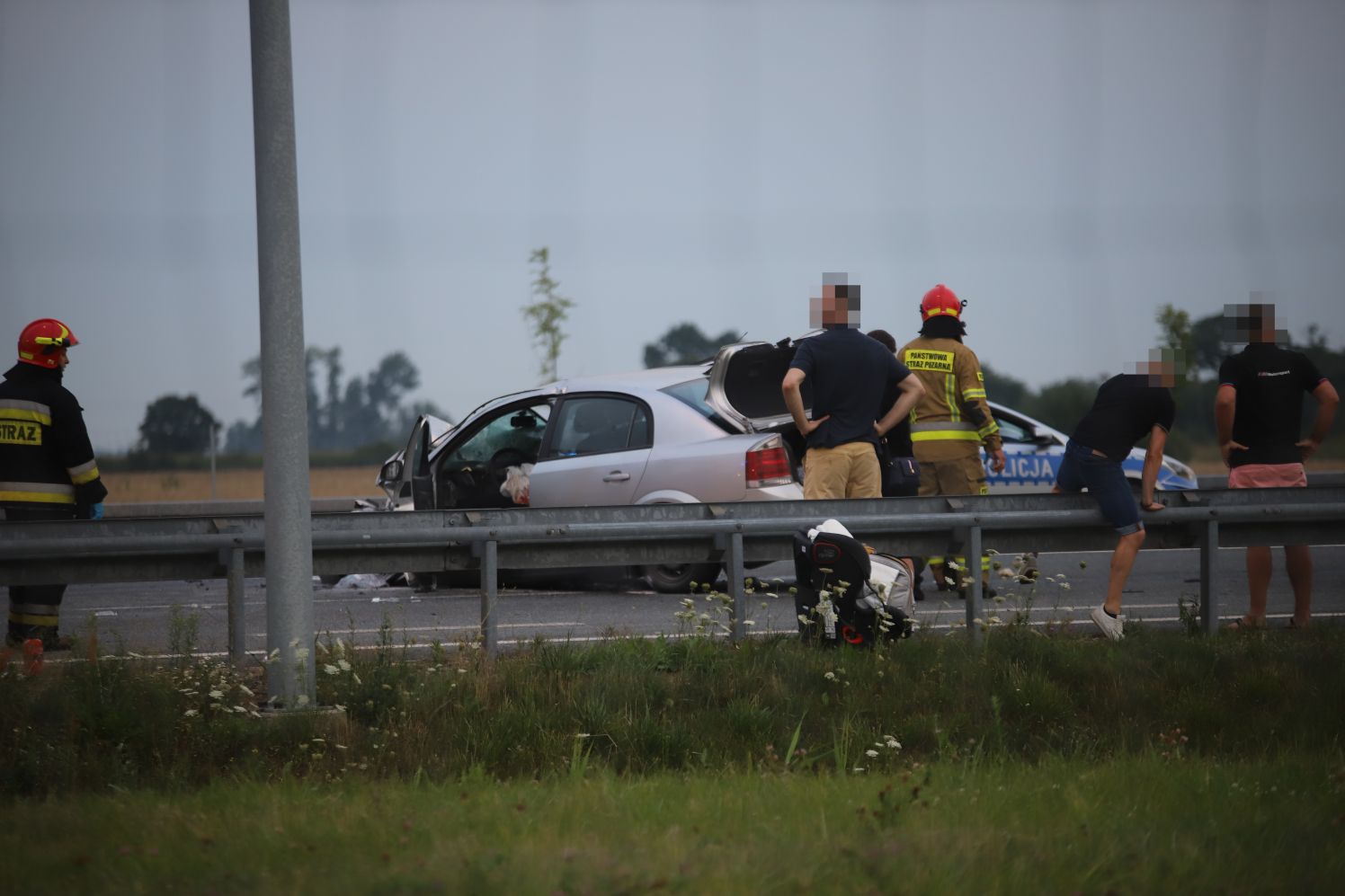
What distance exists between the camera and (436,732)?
605cm

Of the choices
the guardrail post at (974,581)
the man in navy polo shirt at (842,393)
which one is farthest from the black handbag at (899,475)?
the guardrail post at (974,581)

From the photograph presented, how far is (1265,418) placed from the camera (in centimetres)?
870

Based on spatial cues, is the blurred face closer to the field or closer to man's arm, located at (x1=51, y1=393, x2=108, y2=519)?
man's arm, located at (x1=51, y1=393, x2=108, y2=519)

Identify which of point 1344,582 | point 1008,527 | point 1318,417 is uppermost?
point 1318,417

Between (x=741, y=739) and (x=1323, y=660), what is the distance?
300cm

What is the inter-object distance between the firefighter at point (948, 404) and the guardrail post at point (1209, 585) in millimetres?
1991

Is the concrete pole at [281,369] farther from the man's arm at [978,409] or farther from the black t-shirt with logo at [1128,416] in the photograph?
the man's arm at [978,409]

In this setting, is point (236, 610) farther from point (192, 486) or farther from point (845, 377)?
point (192, 486)

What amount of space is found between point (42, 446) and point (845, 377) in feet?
15.6

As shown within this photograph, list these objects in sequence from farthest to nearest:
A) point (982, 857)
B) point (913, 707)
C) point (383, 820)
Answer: point (913, 707), point (383, 820), point (982, 857)

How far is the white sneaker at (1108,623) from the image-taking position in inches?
305

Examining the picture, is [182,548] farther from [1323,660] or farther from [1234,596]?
[1234,596]

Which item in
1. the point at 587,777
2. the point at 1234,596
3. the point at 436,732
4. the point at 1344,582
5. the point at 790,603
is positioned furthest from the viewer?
the point at 1344,582

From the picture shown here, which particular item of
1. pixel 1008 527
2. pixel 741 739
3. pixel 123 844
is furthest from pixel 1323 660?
pixel 123 844
